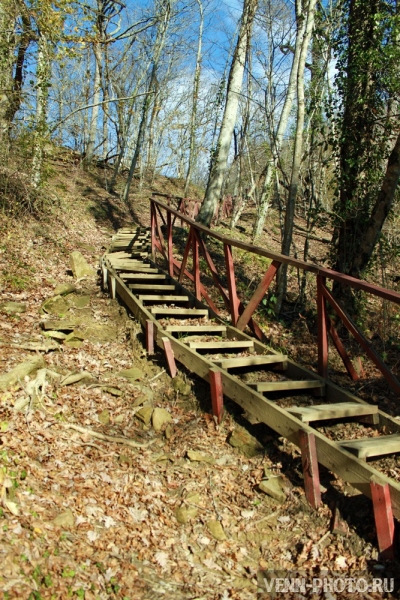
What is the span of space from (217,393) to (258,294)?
1548 mm

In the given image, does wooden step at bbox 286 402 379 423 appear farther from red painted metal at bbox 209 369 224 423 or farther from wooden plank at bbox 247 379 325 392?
red painted metal at bbox 209 369 224 423

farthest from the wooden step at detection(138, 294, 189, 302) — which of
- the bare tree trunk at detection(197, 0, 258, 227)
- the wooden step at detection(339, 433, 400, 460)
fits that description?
the bare tree trunk at detection(197, 0, 258, 227)

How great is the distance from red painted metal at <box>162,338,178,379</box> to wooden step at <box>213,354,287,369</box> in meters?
0.58

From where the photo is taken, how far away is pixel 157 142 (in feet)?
94.3

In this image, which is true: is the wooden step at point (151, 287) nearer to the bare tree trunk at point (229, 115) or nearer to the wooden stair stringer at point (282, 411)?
the wooden stair stringer at point (282, 411)

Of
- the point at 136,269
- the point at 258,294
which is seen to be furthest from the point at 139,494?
the point at 136,269

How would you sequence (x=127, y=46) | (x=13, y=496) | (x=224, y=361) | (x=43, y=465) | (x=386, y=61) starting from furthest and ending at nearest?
(x=127, y=46)
(x=386, y=61)
(x=224, y=361)
(x=43, y=465)
(x=13, y=496)

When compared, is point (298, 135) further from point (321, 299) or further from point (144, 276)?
point (321, 299)

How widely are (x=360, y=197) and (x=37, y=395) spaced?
19.4 ft

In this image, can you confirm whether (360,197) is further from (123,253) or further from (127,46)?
(127,46)

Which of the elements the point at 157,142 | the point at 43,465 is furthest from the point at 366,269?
the point at 157,142

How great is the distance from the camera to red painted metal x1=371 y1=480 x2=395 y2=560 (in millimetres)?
2941

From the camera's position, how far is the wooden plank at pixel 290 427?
10.1 ft

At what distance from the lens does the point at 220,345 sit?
5375mm
